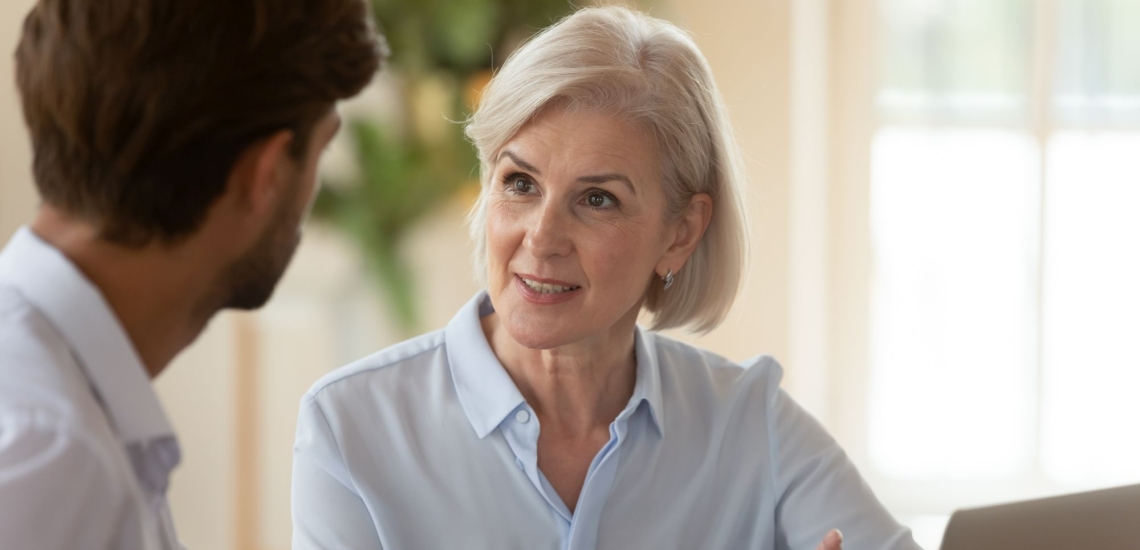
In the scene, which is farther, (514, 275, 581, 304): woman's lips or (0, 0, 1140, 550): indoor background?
(0, 0, 1140, 550): indoor background

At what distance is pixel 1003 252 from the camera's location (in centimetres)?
349

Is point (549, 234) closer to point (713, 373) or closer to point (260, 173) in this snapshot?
point (713, 373)

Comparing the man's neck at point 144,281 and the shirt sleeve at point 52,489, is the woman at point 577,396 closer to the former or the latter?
the man's neck at point 144,281

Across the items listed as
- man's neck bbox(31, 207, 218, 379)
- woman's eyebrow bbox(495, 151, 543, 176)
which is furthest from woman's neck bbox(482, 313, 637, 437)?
man's neck bbox(31, 207, 218, 379)

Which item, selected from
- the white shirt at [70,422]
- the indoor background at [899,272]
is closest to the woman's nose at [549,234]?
the white shirt at [70,422]

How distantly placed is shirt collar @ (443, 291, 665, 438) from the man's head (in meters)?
0.60

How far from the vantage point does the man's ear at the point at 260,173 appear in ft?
3.31

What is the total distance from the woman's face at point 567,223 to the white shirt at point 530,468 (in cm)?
10

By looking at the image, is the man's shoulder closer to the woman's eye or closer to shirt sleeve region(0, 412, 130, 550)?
shirt sleeve region(0, 412, 130, 550)

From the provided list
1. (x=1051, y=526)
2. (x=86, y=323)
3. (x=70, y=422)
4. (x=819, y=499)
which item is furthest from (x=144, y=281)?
(x=819, y=499)

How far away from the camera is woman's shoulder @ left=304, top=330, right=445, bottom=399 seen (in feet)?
5.23

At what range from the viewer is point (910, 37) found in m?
3.52

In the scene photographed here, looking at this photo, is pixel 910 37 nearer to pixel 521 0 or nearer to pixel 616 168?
pixel 521 0

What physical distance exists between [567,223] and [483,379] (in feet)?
0.80
